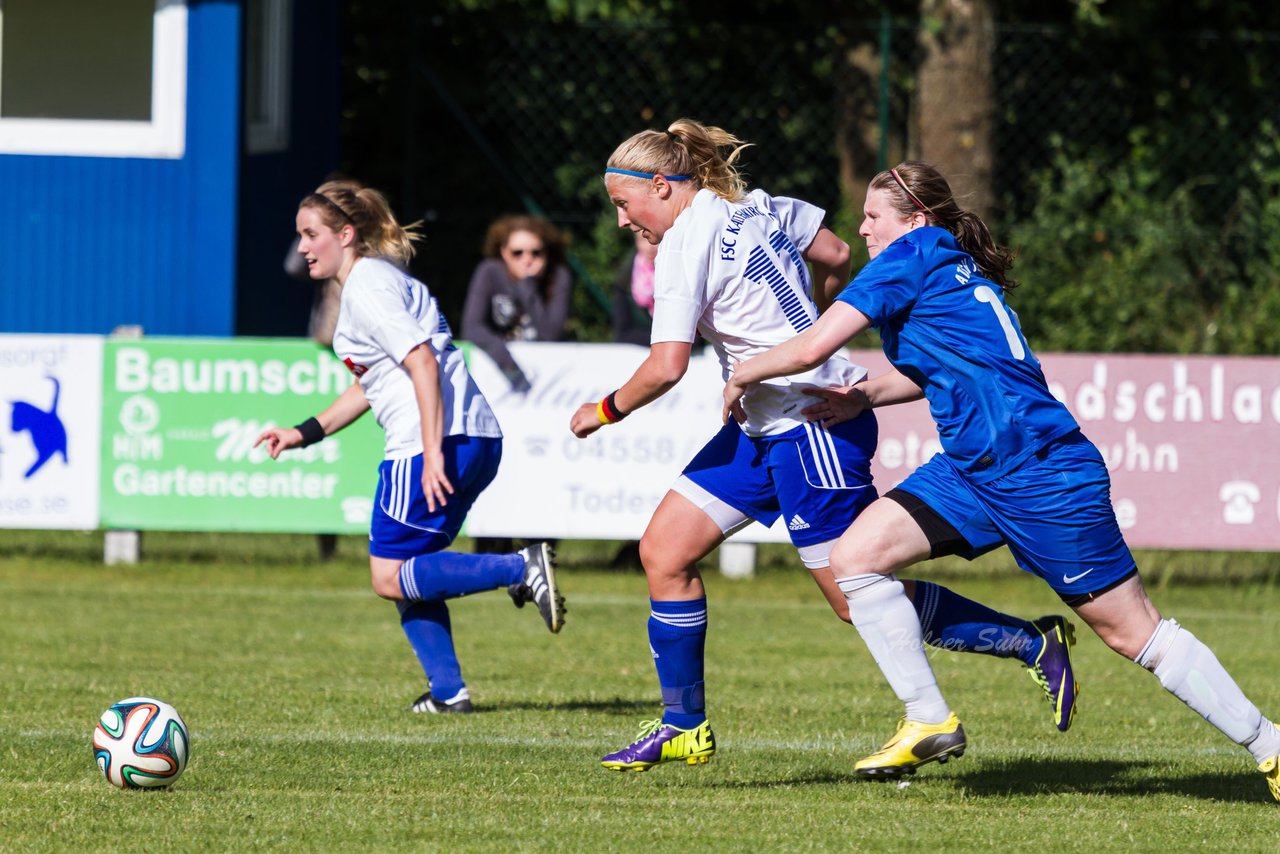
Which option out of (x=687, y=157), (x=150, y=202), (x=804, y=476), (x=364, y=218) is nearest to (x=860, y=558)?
(x=804, y=476)

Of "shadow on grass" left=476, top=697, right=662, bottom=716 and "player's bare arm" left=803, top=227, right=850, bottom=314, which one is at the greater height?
"player's bare arm" left=803, top=227, right=850, bottom=314

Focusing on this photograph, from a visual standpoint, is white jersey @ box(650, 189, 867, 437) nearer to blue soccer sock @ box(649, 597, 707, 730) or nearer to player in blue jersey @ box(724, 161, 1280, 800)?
player in blue jersey @ box(724, 161, 1280, 800)

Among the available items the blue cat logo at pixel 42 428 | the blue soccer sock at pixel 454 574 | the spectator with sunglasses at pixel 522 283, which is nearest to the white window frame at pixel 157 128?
the blue cat logo at pixel 42 428

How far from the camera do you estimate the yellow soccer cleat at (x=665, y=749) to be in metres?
5.62

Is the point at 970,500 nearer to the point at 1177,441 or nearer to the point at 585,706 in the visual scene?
the point at 585,706

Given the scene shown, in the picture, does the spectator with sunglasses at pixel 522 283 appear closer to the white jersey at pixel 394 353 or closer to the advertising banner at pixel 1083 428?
the advertising banner at pixel 1083 428

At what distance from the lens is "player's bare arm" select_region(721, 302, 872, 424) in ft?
16.4

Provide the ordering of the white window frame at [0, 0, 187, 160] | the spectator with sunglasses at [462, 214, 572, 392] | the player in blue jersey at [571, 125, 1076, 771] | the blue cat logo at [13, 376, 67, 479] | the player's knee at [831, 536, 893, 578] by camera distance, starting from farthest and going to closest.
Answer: the white window frame at [0, 0, 187, 160] → the spectator with sunglasses at [462, 214, 572, 392] → the blue cat logo at [13, 376, 67, 479] → the player in blue jersey at [571, 125, 1076, 771] → the player's knee at [831, 536, 893, 578]

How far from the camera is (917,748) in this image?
514cm

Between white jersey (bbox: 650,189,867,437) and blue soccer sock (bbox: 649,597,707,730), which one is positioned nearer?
white jersey (bbox: 650,189,867,437)

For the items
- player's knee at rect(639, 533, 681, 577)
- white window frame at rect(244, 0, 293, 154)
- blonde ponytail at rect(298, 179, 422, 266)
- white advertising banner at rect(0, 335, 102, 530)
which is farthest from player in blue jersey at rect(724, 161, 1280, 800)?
white window frame at rect(244, 0, 293, 154)

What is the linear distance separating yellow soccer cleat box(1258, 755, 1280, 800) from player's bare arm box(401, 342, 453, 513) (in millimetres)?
2751

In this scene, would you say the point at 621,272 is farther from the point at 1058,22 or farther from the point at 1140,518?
the point at 1058,22

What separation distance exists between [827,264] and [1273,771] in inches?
79.0
